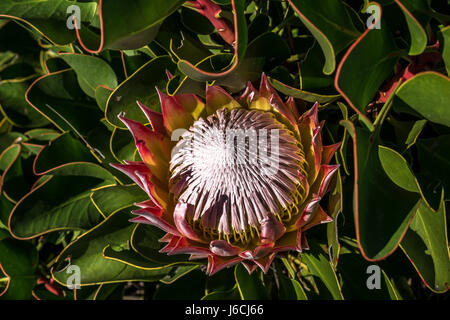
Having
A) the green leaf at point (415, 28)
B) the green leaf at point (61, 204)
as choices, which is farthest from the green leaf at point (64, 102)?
the green leaf at point (415, 28)

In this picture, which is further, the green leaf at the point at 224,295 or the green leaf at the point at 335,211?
the green leaf at the point at 224,295

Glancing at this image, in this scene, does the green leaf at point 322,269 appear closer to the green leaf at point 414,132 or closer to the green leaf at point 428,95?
the green leaf at point 414,132

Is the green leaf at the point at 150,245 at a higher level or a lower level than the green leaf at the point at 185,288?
higher

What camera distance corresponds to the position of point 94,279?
1459mm

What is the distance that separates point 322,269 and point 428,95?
2.09ft

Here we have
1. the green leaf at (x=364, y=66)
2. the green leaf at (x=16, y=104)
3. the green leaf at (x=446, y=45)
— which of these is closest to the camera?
the green leaf at (x=364, y=66)

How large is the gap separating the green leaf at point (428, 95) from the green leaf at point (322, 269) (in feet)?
1.78

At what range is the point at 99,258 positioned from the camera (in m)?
1.47

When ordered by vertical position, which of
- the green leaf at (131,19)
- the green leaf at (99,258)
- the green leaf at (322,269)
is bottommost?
the green leaf at (322,269)

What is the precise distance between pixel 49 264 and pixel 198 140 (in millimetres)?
1179

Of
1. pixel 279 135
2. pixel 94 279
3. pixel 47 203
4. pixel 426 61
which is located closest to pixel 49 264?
pixel 47 203

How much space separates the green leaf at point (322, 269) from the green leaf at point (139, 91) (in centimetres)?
69

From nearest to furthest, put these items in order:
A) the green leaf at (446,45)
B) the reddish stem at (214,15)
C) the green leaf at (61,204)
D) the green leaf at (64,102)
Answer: the green leaf at (446,45), the reddish stem at (214,15), the green leaf at (61,204), the green leaf at (64,102)

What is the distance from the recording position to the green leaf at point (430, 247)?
1235 mm
